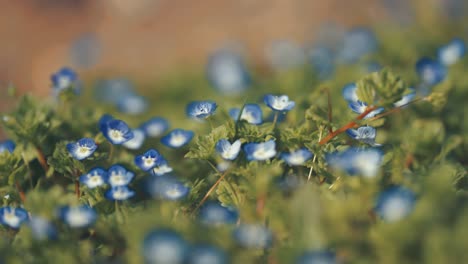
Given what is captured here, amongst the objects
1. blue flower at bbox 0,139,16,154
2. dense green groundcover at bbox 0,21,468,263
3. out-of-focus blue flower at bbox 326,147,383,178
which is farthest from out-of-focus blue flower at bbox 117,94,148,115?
out-of-focus blue flower at bbox 326,147,383,178

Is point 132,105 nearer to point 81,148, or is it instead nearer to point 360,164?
point 81,148

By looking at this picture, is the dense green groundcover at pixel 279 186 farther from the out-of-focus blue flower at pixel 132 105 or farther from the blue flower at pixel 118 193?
the out-of-focus blue flower at pixel 132 105

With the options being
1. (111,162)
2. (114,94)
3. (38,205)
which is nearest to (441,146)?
(111,162)

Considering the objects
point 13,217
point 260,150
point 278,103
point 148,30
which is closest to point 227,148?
point 260,150

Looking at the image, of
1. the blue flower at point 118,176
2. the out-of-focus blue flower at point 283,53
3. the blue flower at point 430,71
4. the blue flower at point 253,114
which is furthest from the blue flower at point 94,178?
the out-of-focus blue flower at point 283,53

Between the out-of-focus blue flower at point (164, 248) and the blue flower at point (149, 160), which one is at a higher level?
the out-of-focus blue flower at point (164, 248)

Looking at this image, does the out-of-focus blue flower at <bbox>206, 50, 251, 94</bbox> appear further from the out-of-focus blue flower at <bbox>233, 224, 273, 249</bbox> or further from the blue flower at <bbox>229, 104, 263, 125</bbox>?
the out-of-focus blue flower at <bbox>233, 224, 273, 249</bbox>
